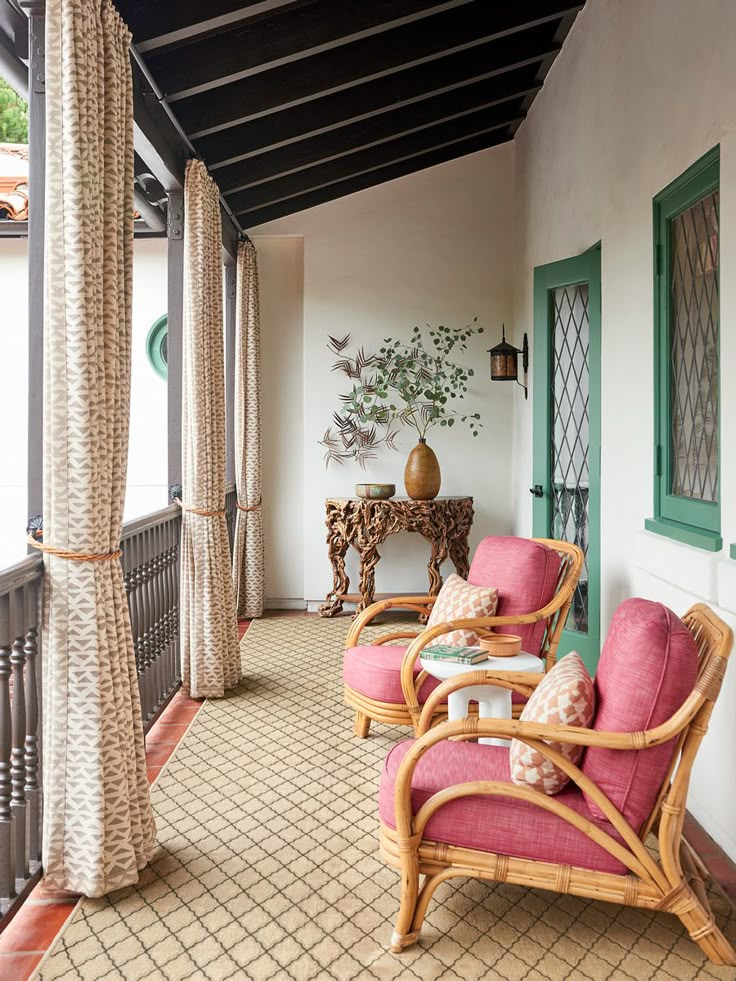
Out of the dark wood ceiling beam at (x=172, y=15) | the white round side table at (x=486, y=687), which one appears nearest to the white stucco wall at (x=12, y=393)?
the dark wood ceiling beam at (x=172, y=15)

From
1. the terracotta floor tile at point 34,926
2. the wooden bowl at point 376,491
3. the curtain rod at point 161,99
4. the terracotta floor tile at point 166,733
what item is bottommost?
the terracotta floor tile at point 34,926

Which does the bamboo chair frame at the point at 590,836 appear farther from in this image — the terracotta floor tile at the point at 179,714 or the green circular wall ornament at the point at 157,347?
the green circular wall ornament at the point at 157,347

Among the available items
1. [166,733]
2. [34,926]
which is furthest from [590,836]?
[166,733]

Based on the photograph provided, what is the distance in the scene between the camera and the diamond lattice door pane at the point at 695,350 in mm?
Result: 2887

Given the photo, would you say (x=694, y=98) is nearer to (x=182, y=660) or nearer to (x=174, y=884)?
(x=174, y=884)

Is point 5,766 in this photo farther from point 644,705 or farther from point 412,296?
point 412,296

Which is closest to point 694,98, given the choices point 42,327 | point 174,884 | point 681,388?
point 681,388

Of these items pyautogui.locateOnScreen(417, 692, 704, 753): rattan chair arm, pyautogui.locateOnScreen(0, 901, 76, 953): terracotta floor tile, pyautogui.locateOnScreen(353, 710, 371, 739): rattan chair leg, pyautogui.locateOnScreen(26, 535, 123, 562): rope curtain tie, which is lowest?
pyautogui.locateOnScreen(0, 901, 76, 953): terracotta floor tile

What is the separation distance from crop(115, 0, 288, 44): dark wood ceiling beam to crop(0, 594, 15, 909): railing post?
7.46 ft

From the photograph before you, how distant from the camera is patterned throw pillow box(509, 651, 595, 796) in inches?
85.0

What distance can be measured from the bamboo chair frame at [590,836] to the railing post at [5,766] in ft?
3.57

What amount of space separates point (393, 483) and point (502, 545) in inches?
108

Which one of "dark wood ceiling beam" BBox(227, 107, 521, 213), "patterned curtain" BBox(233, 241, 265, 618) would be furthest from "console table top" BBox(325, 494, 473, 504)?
"dark wood ceiling beam" BBox(227, 107, 521, 213)

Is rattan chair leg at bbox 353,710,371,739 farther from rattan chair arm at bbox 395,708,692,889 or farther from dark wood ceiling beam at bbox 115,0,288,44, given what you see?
dark wood ceiling beam at bbox 115,0,288,44
